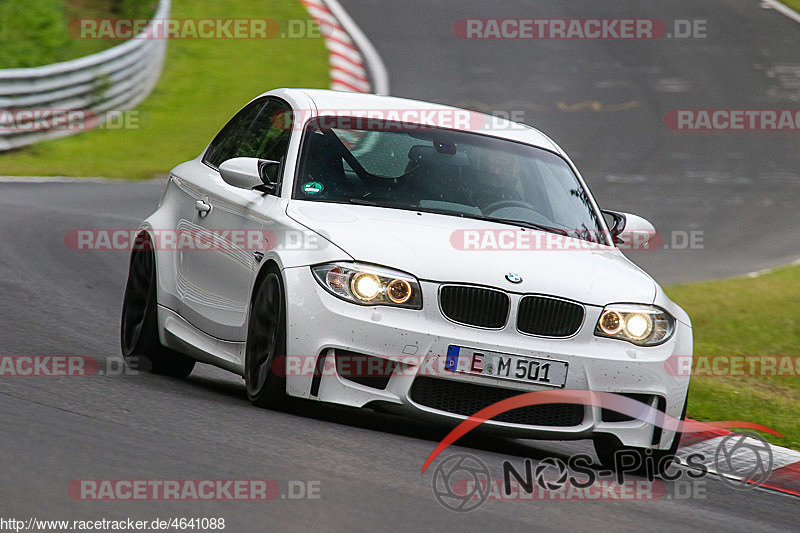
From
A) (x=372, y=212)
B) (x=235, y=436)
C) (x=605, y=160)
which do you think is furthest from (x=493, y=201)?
(x=605, y=160)

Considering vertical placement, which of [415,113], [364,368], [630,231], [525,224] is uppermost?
[415,113]

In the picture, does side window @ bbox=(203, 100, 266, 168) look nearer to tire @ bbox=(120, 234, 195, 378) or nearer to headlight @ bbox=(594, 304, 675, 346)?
tire @ bbox=(120, 234, 195, 378)

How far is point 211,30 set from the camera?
101ft

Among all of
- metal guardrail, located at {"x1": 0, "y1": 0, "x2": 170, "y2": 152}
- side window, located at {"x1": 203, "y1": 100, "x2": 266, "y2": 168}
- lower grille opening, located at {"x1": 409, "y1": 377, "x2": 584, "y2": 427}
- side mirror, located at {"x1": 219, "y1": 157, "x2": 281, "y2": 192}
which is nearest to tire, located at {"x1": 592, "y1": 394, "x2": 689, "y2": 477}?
lower grille opening, located at {"x1": 409, "y1": 377, "x2": 584, "y2": 427}

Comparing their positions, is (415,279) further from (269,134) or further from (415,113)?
(269,134)

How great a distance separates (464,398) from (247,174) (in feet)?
5.50

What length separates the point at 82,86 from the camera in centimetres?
2325

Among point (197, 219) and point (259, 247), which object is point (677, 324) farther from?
point (197, 219)

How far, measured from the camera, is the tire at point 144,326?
8.13 metres

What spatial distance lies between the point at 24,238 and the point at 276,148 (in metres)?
6.19

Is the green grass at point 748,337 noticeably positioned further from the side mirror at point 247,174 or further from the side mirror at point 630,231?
the side mirror at point 247,174

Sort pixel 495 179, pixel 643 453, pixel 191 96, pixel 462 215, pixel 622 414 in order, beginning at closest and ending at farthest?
pixel 622 414 → pixel 643 453 → pixel 462 215 → pixel 495 179 → pixel 191 96

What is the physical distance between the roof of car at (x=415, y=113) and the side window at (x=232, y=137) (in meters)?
0.20

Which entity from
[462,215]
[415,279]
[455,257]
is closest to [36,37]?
[462,215]
